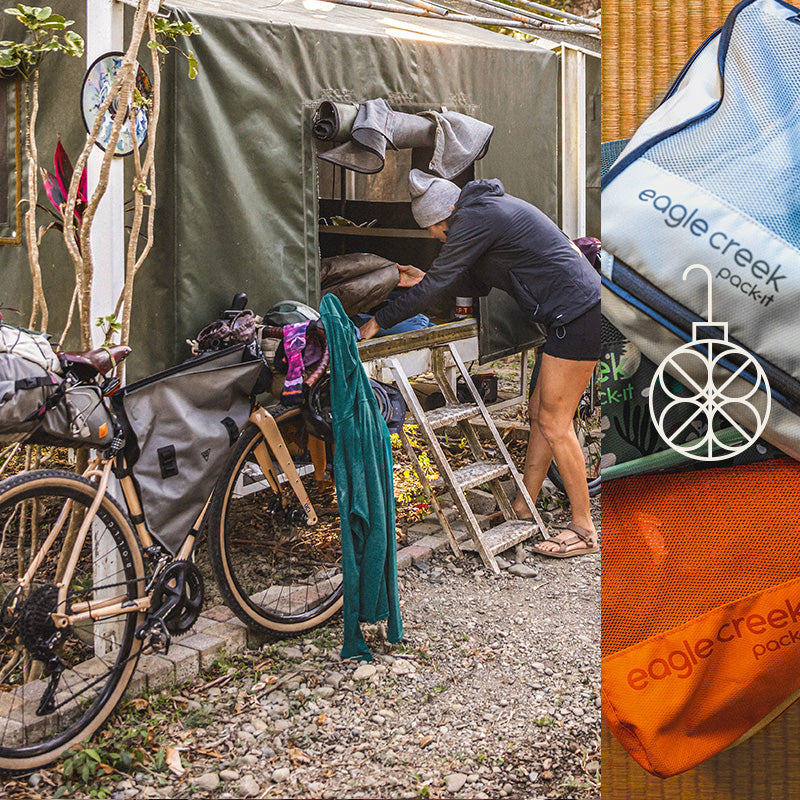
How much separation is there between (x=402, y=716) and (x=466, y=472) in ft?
5.78

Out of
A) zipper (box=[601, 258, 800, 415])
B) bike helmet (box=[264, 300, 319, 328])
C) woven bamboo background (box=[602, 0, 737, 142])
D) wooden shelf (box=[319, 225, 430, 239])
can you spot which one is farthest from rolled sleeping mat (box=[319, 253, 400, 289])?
zipper (box=[601, 258, 800, 415])

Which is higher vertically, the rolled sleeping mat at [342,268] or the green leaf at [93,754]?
the rolled sleeping mat at [342,268]

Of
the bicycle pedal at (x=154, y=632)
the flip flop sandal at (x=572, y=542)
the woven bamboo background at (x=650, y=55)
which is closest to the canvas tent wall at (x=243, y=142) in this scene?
the bicycle pedal at (x=154, y=632)

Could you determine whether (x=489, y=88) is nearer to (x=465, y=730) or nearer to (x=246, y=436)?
(x=246, y=436)

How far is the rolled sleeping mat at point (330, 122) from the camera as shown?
13.7 ft

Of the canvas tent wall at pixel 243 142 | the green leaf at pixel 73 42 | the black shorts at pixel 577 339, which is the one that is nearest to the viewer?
the green leaf at pixel 73 42

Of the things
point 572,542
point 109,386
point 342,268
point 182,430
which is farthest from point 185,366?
point 572,542

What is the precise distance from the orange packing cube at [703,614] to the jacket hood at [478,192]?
3014mm

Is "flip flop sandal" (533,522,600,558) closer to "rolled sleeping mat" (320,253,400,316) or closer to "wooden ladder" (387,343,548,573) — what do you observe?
"wooden ladder" (387,343,548,573)

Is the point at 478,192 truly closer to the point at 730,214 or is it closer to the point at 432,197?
the point at 432,197

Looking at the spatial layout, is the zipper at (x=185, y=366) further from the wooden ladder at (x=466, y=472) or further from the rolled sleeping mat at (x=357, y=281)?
the rolled sleeping mat at (x=357, y=281)

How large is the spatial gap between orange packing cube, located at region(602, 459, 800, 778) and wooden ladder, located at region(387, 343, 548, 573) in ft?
8.31

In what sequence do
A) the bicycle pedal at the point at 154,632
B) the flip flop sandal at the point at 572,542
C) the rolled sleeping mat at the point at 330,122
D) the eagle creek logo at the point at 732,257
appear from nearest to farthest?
the eagle creek logo at the point at 732,257, the bicycle pedal at the point at 154,632, the rolled sleeping mat at the point at 330,122, the flip flop sandal at the point at 572,542

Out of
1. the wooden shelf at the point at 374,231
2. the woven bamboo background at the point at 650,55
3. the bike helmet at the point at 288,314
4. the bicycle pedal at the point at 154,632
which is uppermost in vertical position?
the woven bamboo background at the point at 650,55
